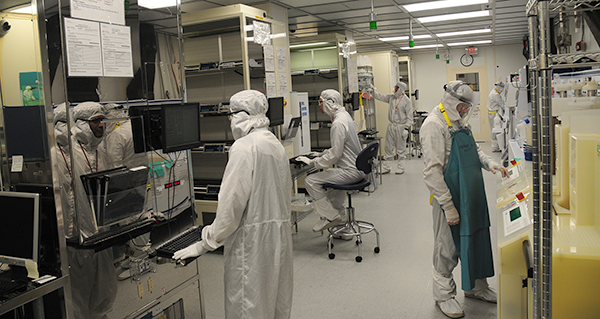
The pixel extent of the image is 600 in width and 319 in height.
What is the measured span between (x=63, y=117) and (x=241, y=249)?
3.40 ft

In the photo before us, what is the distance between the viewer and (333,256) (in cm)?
412

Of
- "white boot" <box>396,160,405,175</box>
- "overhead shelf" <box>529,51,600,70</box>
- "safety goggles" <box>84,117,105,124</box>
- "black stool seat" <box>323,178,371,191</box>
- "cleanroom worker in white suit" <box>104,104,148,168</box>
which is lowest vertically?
"white boot" <box>396,160,405,175</box>

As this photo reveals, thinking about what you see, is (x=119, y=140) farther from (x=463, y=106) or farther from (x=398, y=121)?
(x=398, y=121)

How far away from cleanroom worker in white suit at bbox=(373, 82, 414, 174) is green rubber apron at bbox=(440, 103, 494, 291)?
5418 millimetres

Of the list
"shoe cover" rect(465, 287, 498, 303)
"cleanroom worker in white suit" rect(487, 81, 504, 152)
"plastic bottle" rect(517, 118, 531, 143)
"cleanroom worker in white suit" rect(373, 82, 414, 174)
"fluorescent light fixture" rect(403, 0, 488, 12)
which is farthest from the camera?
"cleanroom worker in white suit" rect(487, 81, 504, 152)

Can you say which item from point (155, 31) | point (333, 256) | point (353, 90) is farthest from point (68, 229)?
point (353, 90)

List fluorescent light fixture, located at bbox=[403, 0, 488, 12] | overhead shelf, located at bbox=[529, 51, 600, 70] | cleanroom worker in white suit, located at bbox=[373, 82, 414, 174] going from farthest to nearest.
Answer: cleanroom worker in white suit, located at bbox=[373, 82, 414, 174] < fluorescent light fixture, located at bbox=[403, 0, 488, 12] < overhead shelf, located at bbox=[529, 51, 600, 70]

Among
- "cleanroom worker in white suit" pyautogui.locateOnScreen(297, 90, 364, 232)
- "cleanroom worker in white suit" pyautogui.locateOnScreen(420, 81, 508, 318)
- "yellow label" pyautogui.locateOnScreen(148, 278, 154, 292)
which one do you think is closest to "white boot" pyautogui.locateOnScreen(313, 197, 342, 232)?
"cleanroom worker in white suit" pyautogui.locateOnScreen(297, 90, 364, 232)

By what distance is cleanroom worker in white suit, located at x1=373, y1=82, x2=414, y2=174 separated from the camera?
8.32m

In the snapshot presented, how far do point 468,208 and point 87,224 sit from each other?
2171 millimetres

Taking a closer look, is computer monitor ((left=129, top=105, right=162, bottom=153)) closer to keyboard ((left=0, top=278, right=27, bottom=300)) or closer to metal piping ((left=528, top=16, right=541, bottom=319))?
keyboard ((left=0, top=278, right=27, bottom=300))

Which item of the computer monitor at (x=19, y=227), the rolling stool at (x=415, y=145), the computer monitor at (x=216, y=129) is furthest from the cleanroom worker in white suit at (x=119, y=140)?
the rolling stool at (x=415, y=145)

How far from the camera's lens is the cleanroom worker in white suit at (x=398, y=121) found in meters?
8.32

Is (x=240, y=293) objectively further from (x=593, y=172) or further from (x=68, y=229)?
(x=593, y=172)
